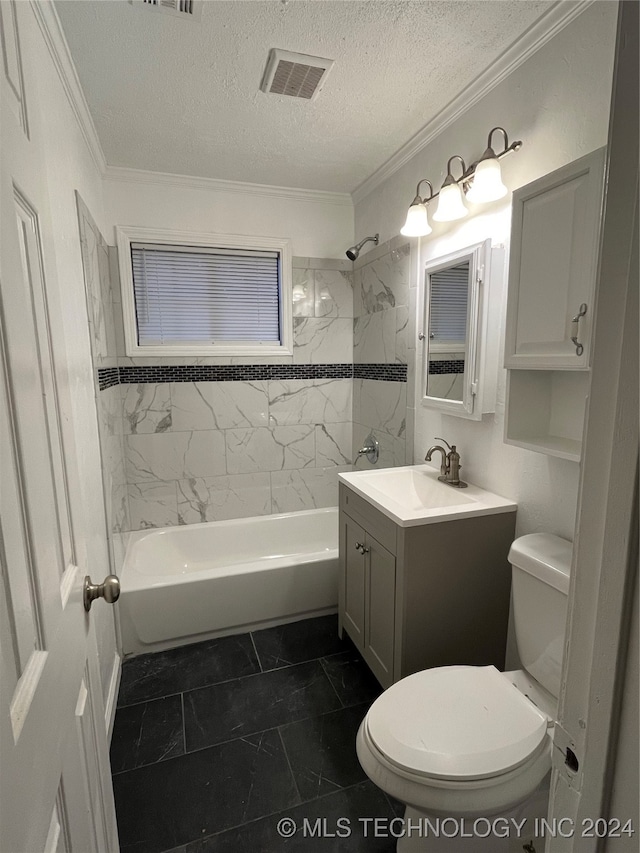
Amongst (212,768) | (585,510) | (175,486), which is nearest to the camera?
(585,510)

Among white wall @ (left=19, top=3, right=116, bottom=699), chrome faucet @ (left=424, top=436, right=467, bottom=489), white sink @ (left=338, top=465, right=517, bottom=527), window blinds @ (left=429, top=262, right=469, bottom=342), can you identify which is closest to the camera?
white wall @ (left=19, top=3, right=116, bottom=699)

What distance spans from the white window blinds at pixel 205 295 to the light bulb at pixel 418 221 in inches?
46.2

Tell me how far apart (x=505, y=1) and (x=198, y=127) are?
1.38 m

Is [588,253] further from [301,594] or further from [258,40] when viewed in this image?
[301,594]

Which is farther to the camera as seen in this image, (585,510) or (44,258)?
(44,258)

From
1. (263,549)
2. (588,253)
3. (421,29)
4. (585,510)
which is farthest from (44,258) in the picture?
(263,549)

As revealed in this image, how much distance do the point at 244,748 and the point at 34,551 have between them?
149cm

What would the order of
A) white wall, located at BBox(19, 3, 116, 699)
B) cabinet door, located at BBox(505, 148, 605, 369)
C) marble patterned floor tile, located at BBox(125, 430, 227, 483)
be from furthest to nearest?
marble patterned floor tile, located at BBox(125, 430, 227, 483)
white wall, located at BBox(19, 3, 116, 699)
cabinet door, located at BBox(505, 148, 605, 369)

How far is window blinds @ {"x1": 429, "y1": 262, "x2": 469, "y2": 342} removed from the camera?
1846 mm

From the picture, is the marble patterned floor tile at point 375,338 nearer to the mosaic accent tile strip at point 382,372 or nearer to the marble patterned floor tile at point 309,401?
the mosaic accent tile strip at point 382,372

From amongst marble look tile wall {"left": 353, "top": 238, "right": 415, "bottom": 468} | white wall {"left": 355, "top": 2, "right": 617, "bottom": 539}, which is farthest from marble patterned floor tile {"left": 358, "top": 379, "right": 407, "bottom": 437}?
white wall {"left": 355, "top": 2, "right": 617, "bottom": 539}

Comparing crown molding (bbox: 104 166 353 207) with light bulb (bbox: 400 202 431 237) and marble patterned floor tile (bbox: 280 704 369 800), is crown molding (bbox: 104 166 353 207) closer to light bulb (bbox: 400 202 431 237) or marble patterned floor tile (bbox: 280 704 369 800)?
light bulb (bbox: 400 202 431 237)

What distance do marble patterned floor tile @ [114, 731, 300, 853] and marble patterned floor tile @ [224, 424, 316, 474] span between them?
65.9 inches

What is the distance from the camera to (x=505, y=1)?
1.33 m
